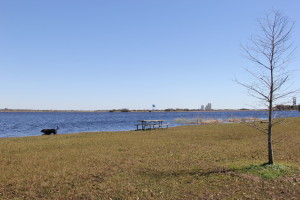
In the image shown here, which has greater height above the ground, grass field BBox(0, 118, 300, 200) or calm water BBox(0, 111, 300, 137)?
grass field BBox(0, 118, 300, 200)

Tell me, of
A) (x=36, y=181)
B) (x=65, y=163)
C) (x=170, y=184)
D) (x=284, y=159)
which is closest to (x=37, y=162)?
(x=65, y=163)

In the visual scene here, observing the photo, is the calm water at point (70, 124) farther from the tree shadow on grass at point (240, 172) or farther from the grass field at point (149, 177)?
the grass field at point (149, 177)

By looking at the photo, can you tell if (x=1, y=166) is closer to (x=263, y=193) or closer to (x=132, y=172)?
(x=132, y=172)

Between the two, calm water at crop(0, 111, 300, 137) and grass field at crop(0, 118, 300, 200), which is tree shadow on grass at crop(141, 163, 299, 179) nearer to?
grass field at crop(0, 118, 300, 200)

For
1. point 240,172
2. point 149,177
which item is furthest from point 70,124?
point 240,172

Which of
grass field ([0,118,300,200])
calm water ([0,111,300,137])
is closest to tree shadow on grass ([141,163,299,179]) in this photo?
grass field ([0,118,300,200])

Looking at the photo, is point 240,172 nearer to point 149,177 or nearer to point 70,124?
point 149,177

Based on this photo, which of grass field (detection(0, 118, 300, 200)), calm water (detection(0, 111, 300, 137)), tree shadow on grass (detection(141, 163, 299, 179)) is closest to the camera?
grass field (detection(0, 118, 300, 200))

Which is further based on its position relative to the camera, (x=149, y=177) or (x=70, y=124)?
(x=70, y=124)

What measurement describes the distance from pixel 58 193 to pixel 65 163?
15.5 feet

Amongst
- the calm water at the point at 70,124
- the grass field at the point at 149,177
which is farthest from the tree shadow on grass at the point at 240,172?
the calm water at the point at 70,124

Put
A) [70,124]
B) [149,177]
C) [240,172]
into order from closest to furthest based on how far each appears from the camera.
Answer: [149,177] → [240,172] → [70,124]

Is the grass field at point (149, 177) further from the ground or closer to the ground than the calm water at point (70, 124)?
further from the ground

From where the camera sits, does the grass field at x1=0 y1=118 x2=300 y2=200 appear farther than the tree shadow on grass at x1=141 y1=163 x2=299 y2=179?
No
